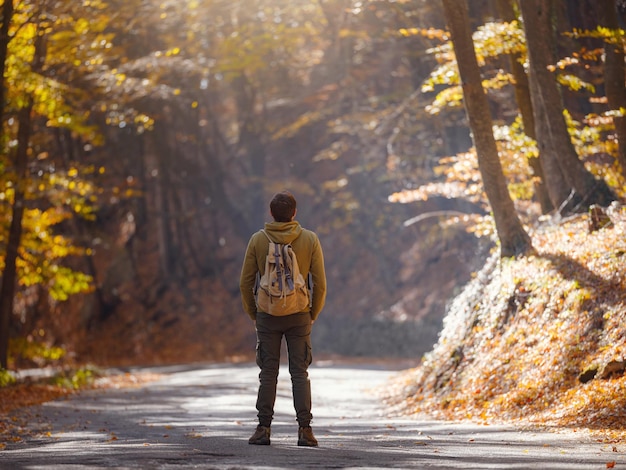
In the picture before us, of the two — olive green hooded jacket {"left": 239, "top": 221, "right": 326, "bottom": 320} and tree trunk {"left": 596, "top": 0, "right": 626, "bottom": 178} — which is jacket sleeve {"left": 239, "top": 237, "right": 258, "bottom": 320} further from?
tree trunk {"left": 596, "top": 0, "right": 626, "bottom": 178}

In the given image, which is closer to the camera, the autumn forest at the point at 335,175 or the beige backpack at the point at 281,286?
the beige backpack at the point at 281,286

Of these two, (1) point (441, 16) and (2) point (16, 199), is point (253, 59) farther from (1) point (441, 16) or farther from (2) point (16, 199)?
(2) point (16, 199)

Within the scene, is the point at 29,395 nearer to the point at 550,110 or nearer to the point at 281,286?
the point at 550,110

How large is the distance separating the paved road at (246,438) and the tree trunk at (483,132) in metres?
3.63

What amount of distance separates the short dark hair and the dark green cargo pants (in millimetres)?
864

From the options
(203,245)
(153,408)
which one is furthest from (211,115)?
(153,408)

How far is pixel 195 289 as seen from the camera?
4156 centimetres

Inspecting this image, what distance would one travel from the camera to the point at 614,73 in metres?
17.3

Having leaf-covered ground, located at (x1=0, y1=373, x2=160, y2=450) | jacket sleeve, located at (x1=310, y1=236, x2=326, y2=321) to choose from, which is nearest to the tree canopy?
leaf-covered ground, located at (x1=0, y1=373, x2=160, y2=450)

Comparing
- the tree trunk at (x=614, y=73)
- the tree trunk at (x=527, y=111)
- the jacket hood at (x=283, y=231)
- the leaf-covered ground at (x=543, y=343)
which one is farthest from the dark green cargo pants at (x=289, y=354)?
the tree trunk at (x=527, y=111)

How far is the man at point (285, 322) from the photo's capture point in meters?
8.65

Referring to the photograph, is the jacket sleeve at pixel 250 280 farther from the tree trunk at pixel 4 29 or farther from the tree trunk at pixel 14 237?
the tree trunk at pixel 14 237

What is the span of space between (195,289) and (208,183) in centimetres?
514

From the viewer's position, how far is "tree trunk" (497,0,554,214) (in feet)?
63.8
